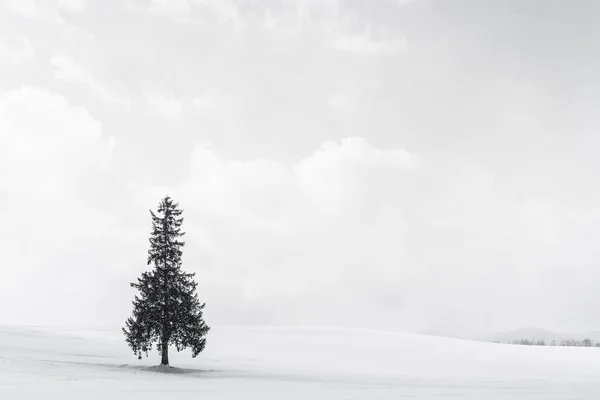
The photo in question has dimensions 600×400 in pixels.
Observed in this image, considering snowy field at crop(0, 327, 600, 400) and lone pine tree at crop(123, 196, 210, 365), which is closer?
snowy field at crop(0, 327, 600, 400)

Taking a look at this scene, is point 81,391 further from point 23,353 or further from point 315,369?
point 315,369

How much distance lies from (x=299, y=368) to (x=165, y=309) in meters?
11.3

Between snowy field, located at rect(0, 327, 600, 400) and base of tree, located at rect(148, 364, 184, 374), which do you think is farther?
base of tree, located at rect(148, 364, 184, 374)

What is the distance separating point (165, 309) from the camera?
3572cm

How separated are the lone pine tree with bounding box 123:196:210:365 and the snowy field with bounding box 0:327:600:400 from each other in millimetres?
1854

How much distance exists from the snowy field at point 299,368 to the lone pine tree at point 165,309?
185cm

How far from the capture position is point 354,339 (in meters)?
60.5

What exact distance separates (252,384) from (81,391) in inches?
337

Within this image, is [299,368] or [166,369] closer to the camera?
[166,369]

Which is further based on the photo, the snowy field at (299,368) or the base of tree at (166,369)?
the base of tree at (166,369)

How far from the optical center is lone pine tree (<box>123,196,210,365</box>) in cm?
3528

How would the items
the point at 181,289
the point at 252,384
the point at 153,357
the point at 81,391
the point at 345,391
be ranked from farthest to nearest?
the point at 153,357 → the point at 181,289 → the point at 252,384 → the point at 345,391 → the point at 81,391

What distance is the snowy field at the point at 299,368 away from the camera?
22.9 meters

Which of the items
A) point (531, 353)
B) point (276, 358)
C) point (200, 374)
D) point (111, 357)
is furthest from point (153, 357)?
point (531, 353)
